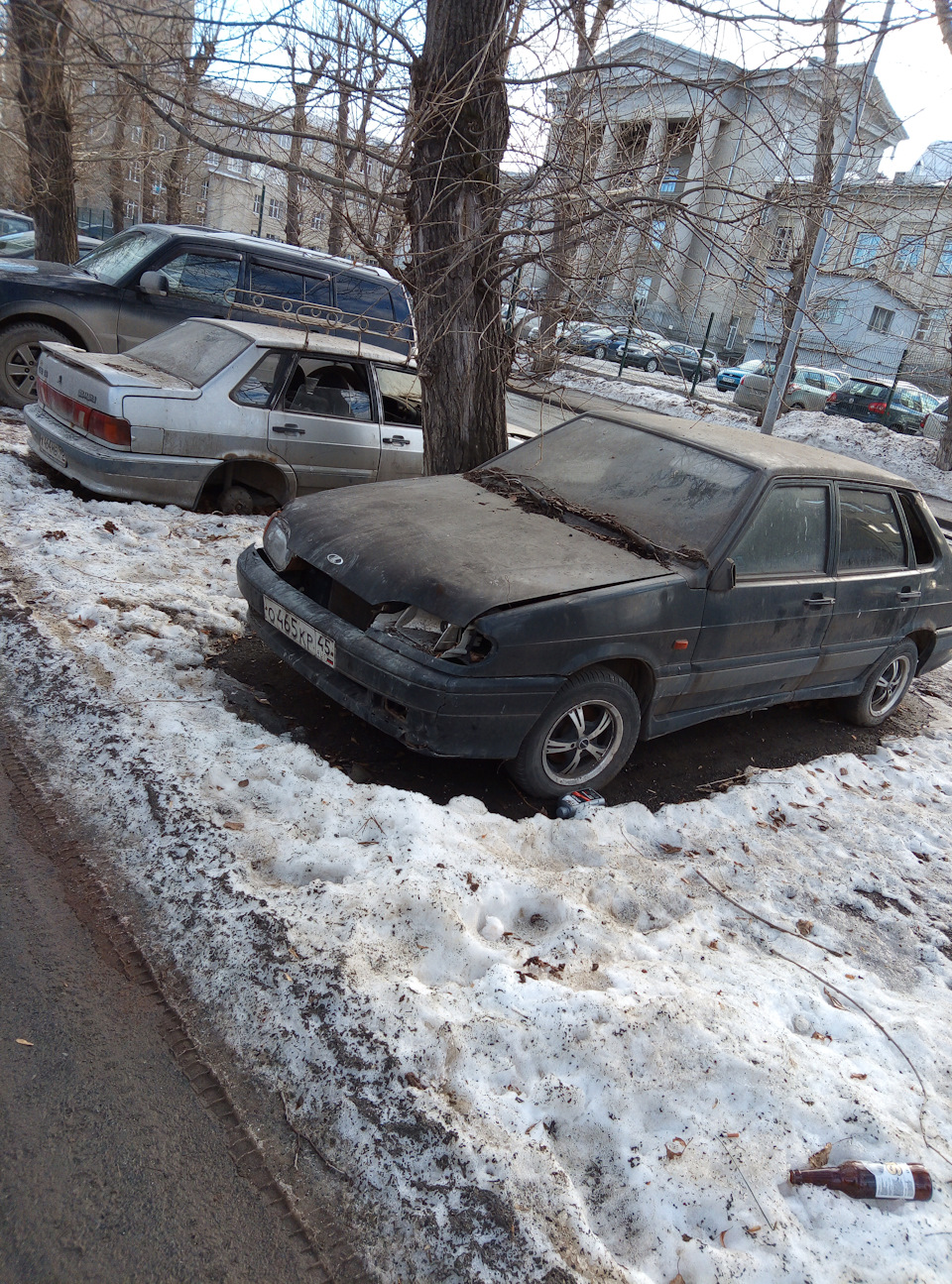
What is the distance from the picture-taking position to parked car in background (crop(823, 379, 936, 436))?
23938 millimetres

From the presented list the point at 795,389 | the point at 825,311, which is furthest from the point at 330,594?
the point at 795,389

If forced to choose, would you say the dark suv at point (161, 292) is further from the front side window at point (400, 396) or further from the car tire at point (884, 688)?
the car tire at point (884, 688)

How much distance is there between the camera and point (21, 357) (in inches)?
314

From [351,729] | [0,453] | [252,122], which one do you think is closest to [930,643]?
[351,729]

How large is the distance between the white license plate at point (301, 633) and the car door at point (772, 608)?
5.70 feet

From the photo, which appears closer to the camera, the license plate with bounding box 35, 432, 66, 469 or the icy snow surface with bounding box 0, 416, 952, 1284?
the icy snow surface with bounding box 0, 416, 952, 1284

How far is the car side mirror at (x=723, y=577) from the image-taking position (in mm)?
4164

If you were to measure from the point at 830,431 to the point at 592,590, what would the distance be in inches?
763

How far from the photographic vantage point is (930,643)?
19.6 ft

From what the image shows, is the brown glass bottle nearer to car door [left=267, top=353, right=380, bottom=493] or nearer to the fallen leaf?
the fallen leaf

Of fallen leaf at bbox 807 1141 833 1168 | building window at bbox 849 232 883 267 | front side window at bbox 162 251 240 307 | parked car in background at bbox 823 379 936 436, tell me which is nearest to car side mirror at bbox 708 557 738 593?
fallen leaf at bbox 807 1141 833 1168

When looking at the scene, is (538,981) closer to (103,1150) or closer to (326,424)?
(103,1150)

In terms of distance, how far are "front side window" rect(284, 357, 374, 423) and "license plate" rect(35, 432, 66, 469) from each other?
1.59 meters

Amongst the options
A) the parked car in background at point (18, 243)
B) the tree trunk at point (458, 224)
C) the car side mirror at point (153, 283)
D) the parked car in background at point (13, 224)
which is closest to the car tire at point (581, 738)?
the tree trunk at point (458, 224)
